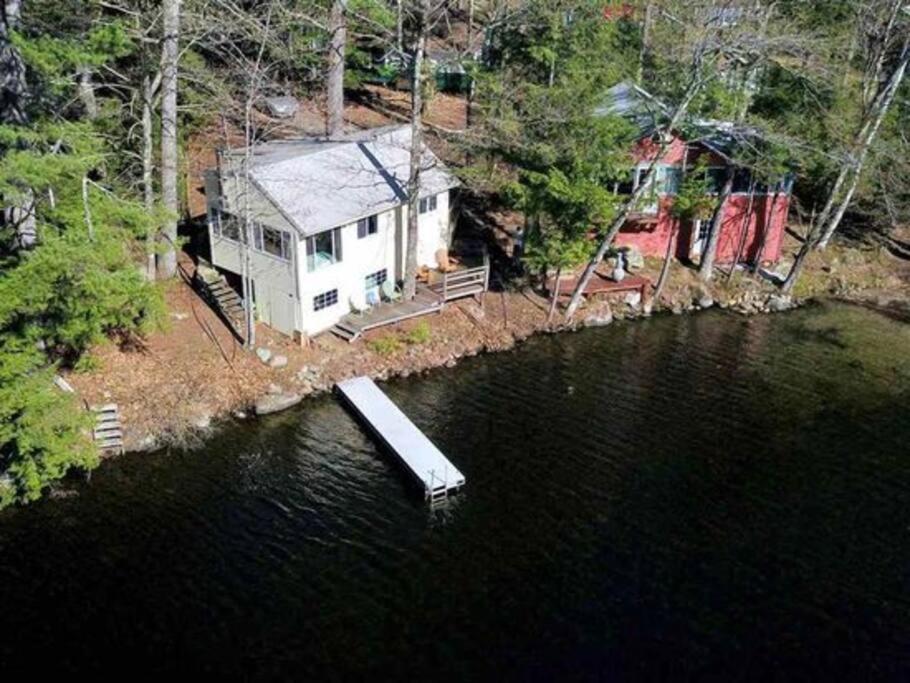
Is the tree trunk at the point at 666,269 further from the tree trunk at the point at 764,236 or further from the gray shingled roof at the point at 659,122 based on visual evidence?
the tree trunk at the point at 764,236

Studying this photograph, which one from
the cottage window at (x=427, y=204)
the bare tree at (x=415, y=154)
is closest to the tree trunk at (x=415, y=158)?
the bare tree at (x=415, y=154)

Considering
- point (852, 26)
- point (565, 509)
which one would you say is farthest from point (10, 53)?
point (852, 26)

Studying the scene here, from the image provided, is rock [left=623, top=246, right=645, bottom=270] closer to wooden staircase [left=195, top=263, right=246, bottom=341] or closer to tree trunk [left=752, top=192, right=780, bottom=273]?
tree trunk [left=752, top=192, right=780, bottom=273]

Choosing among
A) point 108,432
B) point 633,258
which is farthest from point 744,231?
point 108,432

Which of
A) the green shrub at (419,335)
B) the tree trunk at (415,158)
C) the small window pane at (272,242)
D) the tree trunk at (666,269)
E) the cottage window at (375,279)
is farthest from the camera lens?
the tree trunk at (666,269)

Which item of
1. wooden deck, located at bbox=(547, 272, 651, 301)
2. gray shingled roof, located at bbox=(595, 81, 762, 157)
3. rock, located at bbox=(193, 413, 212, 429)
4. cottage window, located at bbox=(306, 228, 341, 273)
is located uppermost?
gray shingled roof, located at bbox=(595, 81, 762, 157)

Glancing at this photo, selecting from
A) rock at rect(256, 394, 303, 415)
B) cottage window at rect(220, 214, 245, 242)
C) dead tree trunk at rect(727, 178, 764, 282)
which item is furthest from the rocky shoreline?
cottage window at rect(220, 214, 245, 242)

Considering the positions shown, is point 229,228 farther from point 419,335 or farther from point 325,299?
point 419,335
